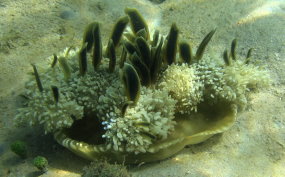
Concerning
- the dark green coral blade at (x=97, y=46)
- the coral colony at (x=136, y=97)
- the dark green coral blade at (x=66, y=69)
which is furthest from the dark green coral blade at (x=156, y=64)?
the dark green coral blade at (x=66, y=69)

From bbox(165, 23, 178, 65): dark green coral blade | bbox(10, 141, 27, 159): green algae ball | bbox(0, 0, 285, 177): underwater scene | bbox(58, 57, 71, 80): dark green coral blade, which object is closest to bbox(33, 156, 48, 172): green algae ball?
bbox(0, 0, 285, 177): underwater scene

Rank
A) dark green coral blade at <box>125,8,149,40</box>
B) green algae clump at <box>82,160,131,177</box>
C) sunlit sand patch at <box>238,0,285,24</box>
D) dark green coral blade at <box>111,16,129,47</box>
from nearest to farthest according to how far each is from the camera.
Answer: green algae clump at <box>82,160,131,177</box> < dark green coral blade at <box>111,16,129,47</box> < dark green coral blade at <box>125,8,149,40</box> < sunlit sand patch at <box>238,0,285,24</box>

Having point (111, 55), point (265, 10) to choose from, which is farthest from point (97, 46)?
→ point (265, 10)

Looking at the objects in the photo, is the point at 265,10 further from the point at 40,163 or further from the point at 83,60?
the point at 40,163

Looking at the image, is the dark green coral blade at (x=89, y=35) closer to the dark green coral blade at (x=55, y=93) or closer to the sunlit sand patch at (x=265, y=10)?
the dark green coral blade at (x=55, y=93)

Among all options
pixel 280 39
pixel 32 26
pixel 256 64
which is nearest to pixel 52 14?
pixel 32 26

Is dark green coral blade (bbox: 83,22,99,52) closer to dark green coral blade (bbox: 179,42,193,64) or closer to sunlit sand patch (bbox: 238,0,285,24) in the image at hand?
dark green coral blade (bbox: 179,42,193,64)

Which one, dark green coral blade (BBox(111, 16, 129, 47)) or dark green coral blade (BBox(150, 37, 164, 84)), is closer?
dark green coral blade (BBox(150, 37, 164, 84))
